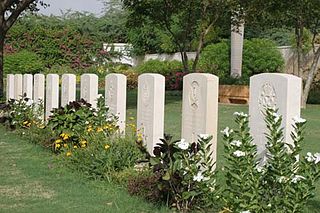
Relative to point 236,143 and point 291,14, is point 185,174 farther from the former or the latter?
point 291,14

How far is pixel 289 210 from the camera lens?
433cm

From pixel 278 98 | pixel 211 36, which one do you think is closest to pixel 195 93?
pixel 278 98

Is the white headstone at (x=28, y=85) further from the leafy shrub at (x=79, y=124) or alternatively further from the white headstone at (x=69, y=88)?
the leafy shrub at (x=79, y=124)

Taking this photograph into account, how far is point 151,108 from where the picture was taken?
741 cm

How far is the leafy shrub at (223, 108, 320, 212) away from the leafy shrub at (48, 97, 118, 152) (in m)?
3.65

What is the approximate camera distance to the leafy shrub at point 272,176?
14.1 feet

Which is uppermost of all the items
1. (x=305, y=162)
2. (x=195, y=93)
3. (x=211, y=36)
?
(x=211, y=36)

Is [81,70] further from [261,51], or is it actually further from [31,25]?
[261,51]

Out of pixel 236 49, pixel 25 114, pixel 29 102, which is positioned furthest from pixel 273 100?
pixel 236 49

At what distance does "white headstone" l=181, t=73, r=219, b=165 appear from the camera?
618 cm

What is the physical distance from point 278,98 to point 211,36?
29755mm

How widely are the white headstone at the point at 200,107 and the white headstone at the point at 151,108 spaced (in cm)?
78

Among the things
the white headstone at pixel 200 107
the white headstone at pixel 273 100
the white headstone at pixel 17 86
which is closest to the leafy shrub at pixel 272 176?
the white headstone at pixel 273 100

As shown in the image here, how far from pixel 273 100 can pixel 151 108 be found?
2429 millimetres
